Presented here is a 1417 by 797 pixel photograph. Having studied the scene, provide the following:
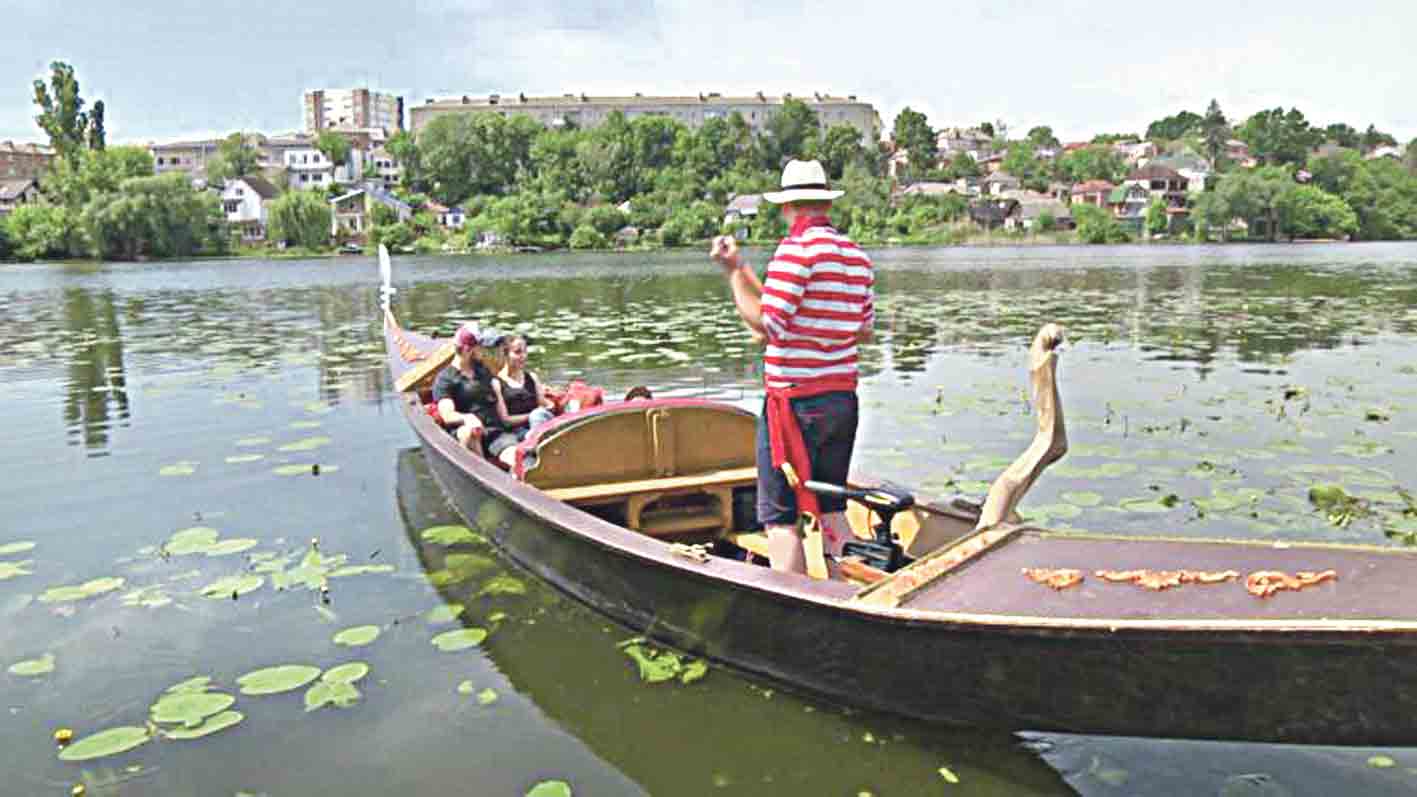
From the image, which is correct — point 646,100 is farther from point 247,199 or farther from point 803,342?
point 803,342

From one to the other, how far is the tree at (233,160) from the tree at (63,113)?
28.1 metres

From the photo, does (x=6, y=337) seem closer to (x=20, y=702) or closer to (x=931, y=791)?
(x=20, y=702)

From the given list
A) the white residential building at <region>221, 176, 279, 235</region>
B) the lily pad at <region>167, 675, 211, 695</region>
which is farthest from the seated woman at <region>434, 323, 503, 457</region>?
the white residential building at <region>221, 176, 279, 235</region>

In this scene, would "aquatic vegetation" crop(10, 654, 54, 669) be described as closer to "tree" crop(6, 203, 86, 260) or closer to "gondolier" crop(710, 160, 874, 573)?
"gondolier" crop(710, 160, 874, 573)

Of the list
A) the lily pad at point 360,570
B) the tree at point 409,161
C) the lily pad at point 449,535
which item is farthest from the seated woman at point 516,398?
the tree at point 409,161

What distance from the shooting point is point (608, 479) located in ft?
21.6

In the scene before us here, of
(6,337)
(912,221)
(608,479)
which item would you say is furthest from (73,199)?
(608,479)

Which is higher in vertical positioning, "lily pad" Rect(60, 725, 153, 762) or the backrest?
the backrest

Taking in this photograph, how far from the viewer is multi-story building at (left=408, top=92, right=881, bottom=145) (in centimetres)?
16650

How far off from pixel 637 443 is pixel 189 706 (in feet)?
9.34

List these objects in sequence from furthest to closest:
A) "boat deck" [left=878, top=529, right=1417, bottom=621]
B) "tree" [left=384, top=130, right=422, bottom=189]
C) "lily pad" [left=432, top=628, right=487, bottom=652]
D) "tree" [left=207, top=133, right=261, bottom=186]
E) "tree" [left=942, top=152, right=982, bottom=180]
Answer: "tree" [left=942, top=152, right=982, bottom=180]
"tree" [left=384, top=130, right=422, bottom=189]
"tree" [left=207, top=133, right=261, bottom=186]
"lily pad" [left=432, top=628, right=487, bottom=652]
"boat deck" [left=878, top=529, right=1417, bottom=621]

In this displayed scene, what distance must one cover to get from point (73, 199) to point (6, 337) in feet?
217

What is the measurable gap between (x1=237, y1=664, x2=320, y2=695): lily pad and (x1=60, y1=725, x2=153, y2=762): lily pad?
516 millimetres

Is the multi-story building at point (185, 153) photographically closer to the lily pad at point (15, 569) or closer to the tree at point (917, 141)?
the tree at point (917, 141)
